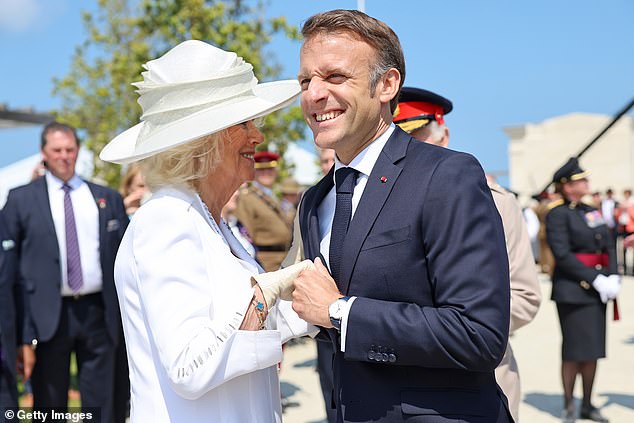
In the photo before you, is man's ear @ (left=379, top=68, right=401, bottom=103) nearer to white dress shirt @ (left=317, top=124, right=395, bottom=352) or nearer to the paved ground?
white dress shirt @ (left=317, top=124, right=395, bottom=352)

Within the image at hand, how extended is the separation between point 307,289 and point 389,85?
69 cm

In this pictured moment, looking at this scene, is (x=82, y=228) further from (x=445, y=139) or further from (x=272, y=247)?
(x=445, y=139)

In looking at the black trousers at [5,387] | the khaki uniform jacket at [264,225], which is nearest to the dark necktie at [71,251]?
the black trousers at [5,387]

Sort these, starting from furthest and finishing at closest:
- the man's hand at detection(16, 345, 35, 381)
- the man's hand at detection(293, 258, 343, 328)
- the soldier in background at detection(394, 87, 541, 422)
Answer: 1. the man's hand at detection(16, 345, 35, 381)
2. the soldier in background at detection(394, 87, 541, 422)
3. the man's hand at detection(293, 258, 343, 328)

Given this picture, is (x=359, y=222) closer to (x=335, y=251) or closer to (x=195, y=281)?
(x=335, y=251)

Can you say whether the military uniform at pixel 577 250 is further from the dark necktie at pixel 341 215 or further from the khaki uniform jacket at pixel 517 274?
the dark necktie at pixel 341 215

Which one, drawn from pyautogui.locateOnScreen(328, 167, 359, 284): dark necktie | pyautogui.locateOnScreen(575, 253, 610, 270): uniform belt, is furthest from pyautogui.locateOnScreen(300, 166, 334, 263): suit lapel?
pyautogui.locateOnScreen(575, 253, 610, 270): uniform belt

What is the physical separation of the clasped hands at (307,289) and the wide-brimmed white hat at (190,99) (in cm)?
51

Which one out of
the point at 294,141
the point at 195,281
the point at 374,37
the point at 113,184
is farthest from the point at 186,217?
the point at 113,184

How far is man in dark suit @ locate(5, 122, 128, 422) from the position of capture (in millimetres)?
4703

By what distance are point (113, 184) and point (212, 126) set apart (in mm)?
13156

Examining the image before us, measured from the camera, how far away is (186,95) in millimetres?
2273

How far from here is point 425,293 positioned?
1.92 m

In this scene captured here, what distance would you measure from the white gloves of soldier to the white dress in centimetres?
445
